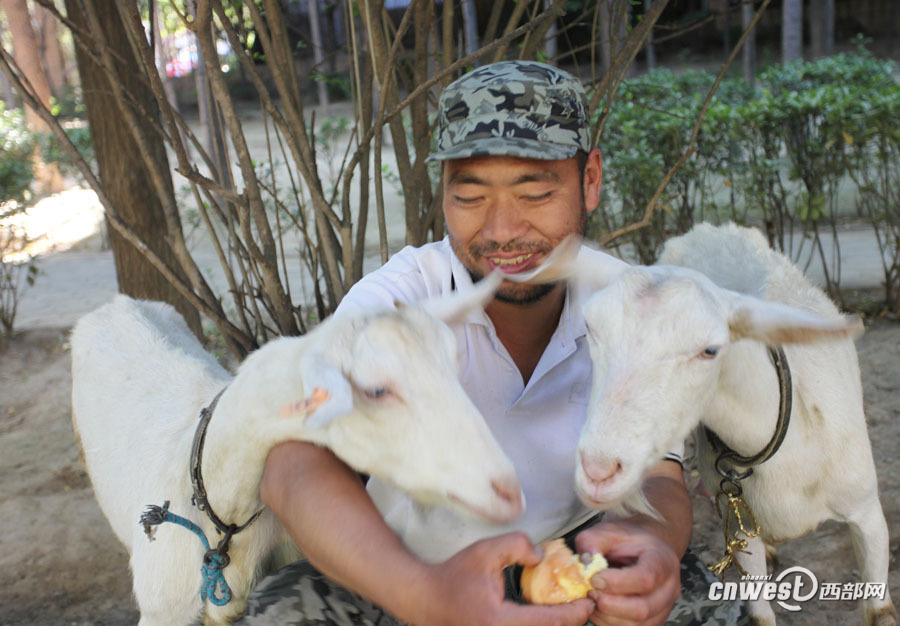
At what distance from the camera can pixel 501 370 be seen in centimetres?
222

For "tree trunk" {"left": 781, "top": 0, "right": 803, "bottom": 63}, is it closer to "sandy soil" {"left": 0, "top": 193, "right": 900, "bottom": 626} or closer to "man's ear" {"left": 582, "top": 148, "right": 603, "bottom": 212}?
"sandy soil" {"left": 0, "top": 193, "right": 900, "bottom": 626}

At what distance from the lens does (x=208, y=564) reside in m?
2.19

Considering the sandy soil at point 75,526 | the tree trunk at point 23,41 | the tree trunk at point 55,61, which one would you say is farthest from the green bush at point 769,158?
the tree trunk at point 55,61

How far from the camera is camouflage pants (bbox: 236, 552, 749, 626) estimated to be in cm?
195

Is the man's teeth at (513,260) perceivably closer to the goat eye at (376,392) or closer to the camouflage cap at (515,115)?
the camouflage cap at (515,115)

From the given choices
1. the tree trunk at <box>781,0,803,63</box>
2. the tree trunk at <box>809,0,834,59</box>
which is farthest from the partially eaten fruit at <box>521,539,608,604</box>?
the tree trunk at <box>809,0,834,59</box>

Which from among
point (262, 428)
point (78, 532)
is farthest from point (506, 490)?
point (78, 532)

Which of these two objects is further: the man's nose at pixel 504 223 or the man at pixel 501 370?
the man's nose at pixel 504 223

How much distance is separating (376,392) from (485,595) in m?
0.46

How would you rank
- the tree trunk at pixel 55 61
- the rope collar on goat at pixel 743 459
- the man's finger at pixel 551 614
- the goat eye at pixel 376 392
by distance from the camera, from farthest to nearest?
the tree trunk at pixel 55 61, the rope collar on goat at pixel 743 459, the goat eye at pixel 376 392, the man's finger at pixel 551 614

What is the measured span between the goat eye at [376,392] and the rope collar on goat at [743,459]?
1181 millimetres

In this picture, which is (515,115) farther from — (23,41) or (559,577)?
(23,41)

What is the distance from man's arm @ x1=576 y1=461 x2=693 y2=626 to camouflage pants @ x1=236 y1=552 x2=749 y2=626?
19 centimetres

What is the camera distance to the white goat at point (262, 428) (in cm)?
165
